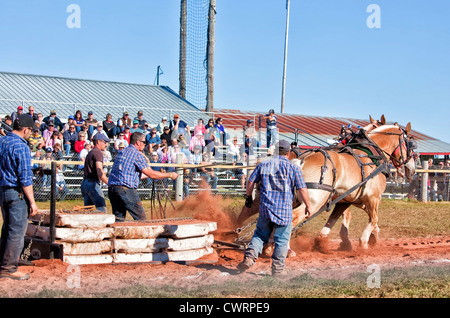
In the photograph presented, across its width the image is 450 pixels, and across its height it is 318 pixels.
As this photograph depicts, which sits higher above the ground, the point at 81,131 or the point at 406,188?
the point at 81,131

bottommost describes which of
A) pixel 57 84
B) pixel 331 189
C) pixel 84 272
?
pixel 84 272

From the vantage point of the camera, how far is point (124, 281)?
6.61 metres

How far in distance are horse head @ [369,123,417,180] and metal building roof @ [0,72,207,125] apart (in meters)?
10.9

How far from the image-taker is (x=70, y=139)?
16797 millimetres

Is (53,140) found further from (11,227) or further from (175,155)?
(11,227)

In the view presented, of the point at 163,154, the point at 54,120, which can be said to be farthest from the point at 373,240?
the point at 54,120

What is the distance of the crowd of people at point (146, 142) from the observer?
15.6 metres

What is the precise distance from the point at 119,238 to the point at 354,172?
4252mm

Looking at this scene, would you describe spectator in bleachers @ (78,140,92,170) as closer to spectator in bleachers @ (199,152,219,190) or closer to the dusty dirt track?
spectator in bleachers @ (199,152,219,190)

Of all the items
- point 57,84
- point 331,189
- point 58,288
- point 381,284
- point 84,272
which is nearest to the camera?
point 58,288
